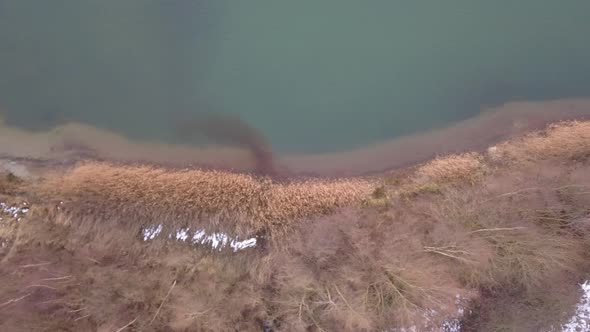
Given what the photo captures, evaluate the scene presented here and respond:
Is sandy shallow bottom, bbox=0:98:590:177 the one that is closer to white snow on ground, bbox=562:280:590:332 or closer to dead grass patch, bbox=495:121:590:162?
dead grass patch, bbox=495:121:590:162

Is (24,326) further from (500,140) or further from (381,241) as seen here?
(500,140)

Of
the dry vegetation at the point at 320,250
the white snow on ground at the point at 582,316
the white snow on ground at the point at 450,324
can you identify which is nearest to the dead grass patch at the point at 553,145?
the dry vegetation at the point at 320,250

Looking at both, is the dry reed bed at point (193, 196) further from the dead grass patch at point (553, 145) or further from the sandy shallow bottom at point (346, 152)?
the dead grass patch at point (553, 145)

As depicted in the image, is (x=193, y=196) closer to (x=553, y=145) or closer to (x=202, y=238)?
(x=202, y=238)

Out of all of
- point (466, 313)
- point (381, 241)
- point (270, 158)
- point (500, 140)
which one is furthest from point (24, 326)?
point (500, 140)

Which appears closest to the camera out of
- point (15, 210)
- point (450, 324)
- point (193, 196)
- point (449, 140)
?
point (450, 324)

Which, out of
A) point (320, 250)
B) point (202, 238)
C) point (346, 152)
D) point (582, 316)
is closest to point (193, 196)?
point (202, 238)

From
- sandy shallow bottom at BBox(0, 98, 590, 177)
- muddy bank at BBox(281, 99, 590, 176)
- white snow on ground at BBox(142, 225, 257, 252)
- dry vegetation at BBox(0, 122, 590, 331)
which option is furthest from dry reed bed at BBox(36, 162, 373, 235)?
muddy bank at BBox(281, 99, 590, 176)
